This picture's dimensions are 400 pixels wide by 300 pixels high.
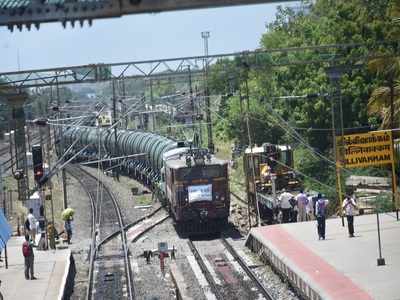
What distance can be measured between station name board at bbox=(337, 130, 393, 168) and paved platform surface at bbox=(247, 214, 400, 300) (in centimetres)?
201

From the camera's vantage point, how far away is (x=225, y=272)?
24562 mm

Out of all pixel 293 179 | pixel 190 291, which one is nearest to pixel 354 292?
pixel 190 291

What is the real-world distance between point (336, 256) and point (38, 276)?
7.86 m

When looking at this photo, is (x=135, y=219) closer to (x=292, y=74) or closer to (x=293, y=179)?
(x=293, y=179)

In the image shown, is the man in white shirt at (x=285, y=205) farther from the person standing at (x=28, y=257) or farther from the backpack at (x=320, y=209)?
the person standing at (x=28, y=257)

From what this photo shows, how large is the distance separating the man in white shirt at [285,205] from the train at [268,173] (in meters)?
2.20

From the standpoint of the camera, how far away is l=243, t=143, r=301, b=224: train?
33719 millimetres

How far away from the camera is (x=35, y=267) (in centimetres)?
2606

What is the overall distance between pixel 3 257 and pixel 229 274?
789 centimetres

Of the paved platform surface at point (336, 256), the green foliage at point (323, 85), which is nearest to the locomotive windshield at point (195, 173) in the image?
the paved platform surface at point (336, 256)

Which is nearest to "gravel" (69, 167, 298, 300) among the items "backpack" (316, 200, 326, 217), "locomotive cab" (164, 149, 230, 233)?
"locomotive cab" (164, 149, 230, 233)

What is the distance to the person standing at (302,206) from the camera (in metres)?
29.7

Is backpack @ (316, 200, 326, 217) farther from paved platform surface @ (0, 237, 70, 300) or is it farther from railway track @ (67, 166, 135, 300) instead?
paved platform surface @ (0, 237, 70, 300)

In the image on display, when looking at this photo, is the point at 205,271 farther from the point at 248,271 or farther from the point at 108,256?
the point at 108,256
